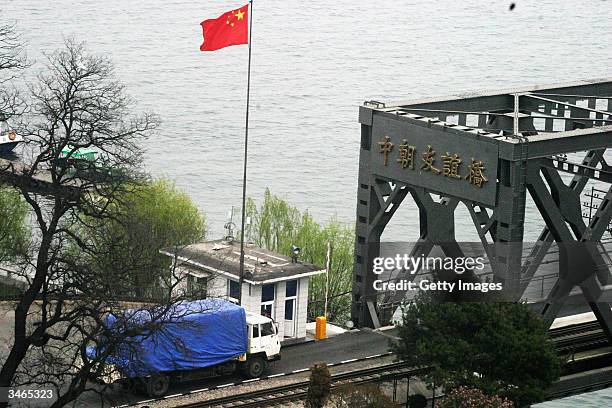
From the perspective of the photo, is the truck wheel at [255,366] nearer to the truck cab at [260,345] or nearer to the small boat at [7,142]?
the truck cab at [260,345]

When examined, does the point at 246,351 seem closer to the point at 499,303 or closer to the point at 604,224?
the point at 499,303

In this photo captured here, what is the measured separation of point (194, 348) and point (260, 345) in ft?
6.65

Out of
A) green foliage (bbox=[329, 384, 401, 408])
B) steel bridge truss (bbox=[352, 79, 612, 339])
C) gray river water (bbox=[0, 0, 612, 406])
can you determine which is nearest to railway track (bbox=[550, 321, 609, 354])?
steel bridge truss (bbox=[352, 79, 612, 339])

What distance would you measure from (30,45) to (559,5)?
178ft

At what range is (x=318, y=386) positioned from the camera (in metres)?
29.3

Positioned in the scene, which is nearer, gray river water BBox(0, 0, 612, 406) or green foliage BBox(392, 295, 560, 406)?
green foliage BBox(392, 295, 560, 406)

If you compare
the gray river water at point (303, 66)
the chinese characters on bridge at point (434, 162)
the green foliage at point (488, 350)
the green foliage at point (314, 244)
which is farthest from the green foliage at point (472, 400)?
the gray river water at point (303, 66)

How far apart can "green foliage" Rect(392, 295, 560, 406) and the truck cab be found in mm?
4035

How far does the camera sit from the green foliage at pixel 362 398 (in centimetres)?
2862

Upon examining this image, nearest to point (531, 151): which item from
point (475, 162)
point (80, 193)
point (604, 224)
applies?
point (475, 162)

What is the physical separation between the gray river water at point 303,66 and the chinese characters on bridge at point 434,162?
29535mm

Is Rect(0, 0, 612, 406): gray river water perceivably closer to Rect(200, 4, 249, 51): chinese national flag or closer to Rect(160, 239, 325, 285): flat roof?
Rect(200, 4, 249, 51): chinese national flag

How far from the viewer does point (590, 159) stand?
3738cm

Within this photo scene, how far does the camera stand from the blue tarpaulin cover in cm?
3009
